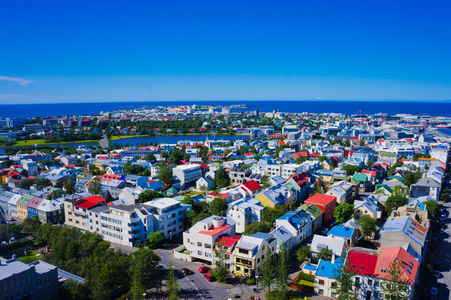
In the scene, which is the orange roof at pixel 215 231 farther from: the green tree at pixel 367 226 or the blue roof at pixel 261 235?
the green tree at pixel 367 226

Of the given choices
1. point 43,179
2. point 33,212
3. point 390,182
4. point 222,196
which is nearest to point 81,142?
point 43,179

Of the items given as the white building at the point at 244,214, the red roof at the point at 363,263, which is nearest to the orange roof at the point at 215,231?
the white building at the point at 244,214

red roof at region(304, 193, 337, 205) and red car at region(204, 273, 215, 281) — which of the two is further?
red roof at region(304, 193, 337, 205)

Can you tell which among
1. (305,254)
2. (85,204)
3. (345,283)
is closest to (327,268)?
(345,283)

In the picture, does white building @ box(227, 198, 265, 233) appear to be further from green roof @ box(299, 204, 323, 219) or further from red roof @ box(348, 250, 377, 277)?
red roof @ box(348, 250, 377, 277)

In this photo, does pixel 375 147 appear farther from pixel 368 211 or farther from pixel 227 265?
pixel 227 265

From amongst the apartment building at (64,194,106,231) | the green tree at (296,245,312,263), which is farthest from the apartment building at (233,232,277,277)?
the apartment building at (64,194,106,231)
